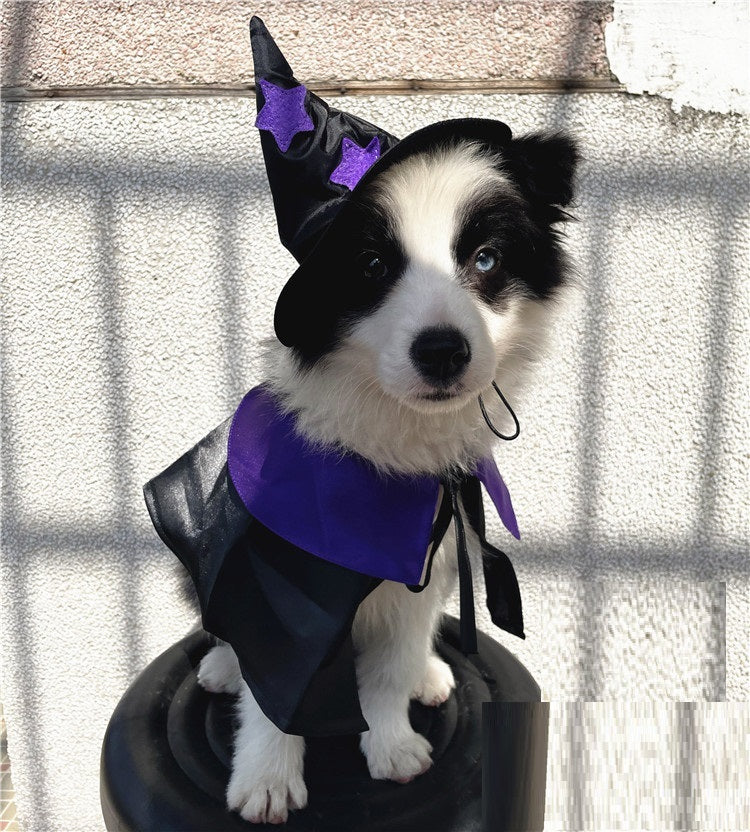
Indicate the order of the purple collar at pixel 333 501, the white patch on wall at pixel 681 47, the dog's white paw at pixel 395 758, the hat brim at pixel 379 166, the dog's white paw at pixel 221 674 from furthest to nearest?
the white patch on wall at pixel 681 47 → the dog's white paw at pixel 221 674 → the dog's white paw at pixel 395 758 → the purple collar at pixel 333 501 → the hat brim at pixel 379 166

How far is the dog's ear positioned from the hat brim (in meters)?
0.03

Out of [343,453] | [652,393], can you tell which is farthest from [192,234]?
[652,393]

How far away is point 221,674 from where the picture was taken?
1170 mm

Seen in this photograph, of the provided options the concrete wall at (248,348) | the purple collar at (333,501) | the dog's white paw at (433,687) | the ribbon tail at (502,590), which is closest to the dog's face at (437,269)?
the purple collar at (333,501)

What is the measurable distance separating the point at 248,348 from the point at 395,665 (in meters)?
0.68

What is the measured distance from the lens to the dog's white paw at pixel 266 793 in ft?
3.11

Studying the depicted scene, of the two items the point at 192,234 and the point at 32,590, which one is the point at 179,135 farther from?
the point at 32,590

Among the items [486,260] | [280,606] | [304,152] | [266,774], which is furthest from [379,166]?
[266,774]

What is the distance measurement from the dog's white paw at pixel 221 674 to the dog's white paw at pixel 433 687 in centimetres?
26

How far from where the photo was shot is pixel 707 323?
1476 mm

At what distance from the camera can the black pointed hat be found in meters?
0.81

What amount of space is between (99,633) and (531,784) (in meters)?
→ 1.02

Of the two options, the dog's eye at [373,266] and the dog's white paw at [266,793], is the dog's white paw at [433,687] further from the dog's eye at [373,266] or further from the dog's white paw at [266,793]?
the dog's eye at [373,266]

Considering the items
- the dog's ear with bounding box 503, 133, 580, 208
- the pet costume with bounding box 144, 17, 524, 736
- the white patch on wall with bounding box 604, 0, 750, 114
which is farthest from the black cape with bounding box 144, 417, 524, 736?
the white patch on wall with bounding box 604, 0, 750, 114
